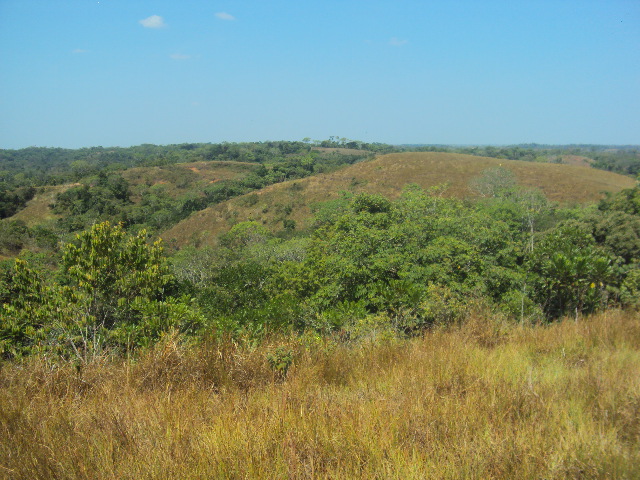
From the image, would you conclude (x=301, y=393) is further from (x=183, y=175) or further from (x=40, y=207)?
(x=183, y=175)

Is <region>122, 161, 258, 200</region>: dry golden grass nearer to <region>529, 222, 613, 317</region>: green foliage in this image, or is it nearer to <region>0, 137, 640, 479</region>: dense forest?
<region>529, 222, 613, 317</region>: green foliage

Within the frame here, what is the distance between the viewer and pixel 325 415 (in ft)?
7.13

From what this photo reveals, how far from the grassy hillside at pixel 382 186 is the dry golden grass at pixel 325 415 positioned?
49702 mm

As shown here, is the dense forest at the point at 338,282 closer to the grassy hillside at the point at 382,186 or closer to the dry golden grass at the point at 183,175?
the grassy hillside at the point at 382,186

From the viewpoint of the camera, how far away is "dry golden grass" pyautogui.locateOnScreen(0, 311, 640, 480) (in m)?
1.80

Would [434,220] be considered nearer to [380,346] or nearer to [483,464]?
[380,346]

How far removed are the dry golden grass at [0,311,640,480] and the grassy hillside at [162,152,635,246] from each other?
163 ft

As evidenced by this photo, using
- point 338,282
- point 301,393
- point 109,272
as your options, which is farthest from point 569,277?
point 109,272

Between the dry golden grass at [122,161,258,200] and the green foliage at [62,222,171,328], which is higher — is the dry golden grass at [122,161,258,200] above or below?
above

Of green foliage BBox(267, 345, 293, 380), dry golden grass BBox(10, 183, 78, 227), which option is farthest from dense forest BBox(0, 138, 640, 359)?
dry golden grass BBox(10, 183, 78, 227)

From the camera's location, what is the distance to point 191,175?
8750 centimetres

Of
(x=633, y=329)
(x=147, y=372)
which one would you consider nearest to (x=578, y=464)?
(x=147, y=372)

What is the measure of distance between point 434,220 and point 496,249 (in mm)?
2273

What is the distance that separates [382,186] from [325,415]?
6235 cm
